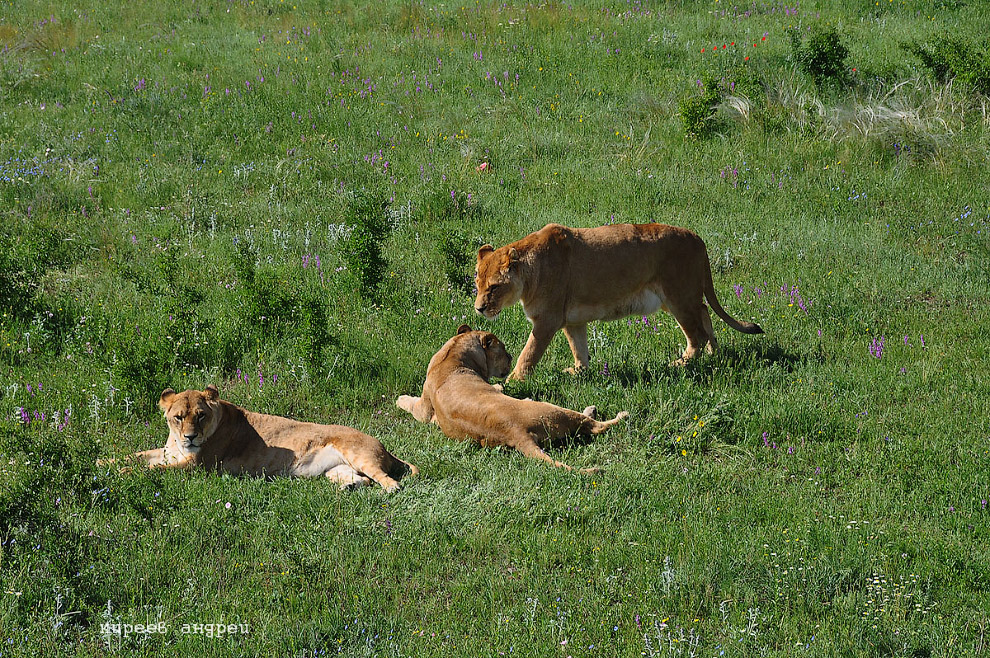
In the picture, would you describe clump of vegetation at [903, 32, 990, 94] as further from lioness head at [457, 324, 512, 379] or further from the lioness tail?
lioness head at [457, 324, 512, 379]

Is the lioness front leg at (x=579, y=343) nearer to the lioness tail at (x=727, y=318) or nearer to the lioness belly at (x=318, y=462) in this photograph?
the lioness tail at (x=727, y=318)

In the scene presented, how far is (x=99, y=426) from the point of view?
25.0 feet

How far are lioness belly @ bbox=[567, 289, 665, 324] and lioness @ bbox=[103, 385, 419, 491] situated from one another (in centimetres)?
241

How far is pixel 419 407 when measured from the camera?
809cm

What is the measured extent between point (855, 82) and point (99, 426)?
13.7 metres

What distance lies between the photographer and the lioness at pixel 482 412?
721cm

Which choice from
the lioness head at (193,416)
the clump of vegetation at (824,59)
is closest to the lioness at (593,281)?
the lioness head at (193,416)

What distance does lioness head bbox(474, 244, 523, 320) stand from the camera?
8.42 meters

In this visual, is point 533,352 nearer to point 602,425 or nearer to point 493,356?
point 493,356

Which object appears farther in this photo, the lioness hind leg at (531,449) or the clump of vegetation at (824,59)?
the clump of vegetation at (824,59)

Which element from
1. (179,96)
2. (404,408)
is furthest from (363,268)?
(179,96)

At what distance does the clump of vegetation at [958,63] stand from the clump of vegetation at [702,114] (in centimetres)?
405

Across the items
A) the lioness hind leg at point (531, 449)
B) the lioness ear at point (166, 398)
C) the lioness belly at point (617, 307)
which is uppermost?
the lioness ear at point (166, 398)

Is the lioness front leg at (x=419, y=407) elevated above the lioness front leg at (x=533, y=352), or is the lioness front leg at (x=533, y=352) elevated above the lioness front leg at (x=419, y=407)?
the lioness front leg at (x=533, y=352)
